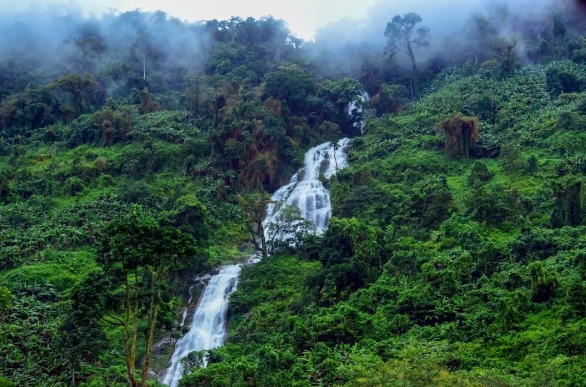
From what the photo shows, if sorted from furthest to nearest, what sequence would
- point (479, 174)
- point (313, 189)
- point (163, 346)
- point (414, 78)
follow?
point (414, 78) → point (313, 189) → point (479, 174) → point (163, 346)

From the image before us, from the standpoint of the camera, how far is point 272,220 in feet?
153

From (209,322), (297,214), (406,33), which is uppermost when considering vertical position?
(406,33)

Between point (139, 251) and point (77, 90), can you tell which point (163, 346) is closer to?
point (139, 251)

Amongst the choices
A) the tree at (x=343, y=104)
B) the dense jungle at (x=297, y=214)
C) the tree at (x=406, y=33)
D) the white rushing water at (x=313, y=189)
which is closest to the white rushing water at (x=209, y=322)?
the dense jungle at (x=297, y=214)

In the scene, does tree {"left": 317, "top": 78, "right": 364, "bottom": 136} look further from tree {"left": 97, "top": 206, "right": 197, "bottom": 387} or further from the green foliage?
tree {"left": 97, "top": 206, "right": 197, "bottom": 387}

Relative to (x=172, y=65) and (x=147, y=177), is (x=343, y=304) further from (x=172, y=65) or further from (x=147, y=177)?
(x=172, y=65)

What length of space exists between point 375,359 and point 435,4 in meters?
70.3

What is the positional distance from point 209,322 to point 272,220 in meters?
11.8

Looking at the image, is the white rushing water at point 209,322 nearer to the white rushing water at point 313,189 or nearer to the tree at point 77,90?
the white rushing water at point 313,189

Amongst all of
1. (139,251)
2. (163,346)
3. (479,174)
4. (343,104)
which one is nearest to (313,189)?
(479,174)

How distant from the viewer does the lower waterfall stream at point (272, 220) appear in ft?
115

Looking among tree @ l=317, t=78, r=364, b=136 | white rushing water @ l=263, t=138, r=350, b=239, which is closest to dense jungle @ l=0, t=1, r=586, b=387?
tree @ l=317, t=78, r=364, b=136

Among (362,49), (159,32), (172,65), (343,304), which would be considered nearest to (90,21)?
(159,32)

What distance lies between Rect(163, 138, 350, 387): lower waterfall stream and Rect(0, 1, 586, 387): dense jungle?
0.91 metres
